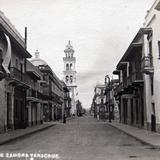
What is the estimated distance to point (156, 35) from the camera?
26.7 metres

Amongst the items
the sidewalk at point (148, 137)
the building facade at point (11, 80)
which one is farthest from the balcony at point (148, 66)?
the building facade at point (11, 80)

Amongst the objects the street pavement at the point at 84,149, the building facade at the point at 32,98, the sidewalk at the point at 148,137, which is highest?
the building facade at the point at 32,98

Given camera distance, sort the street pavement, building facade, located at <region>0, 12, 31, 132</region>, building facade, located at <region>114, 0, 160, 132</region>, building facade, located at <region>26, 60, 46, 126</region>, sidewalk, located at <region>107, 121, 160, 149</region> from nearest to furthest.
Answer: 1. the street pavement
2. sidewalk, located at <region>107, 121, 160, 149</region>
3. building facade, located at <region>114, 0, 160, 132</region>
4. building facade, located at <region>0, 12, 31, 132</region>
5. building facade, located at <region>26, 60, 46, 126</region>

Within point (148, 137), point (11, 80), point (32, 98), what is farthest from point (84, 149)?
point (32, 98)

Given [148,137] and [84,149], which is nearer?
[84,149]

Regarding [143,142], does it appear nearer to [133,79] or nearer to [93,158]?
[93,158]

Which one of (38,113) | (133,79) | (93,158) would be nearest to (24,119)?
(133,79)

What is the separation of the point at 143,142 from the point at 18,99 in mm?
17611

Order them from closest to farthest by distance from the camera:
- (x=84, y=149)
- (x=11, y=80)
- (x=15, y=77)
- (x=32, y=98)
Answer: (x=84, y=149), (x=11, y=80), (x=15, y=77), (x=32, y=98)

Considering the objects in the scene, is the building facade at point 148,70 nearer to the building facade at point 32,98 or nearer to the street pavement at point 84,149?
the street pavement at point 84,149

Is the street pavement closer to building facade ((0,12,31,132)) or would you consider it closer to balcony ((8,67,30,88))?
building facade ((0,12,31,132))

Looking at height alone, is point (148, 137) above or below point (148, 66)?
below

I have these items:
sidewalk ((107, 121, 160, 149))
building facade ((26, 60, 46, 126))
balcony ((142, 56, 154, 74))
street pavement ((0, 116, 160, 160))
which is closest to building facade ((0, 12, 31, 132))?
building facade ((26, 60, 46, 126))

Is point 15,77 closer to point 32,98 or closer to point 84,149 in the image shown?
point 32,98
